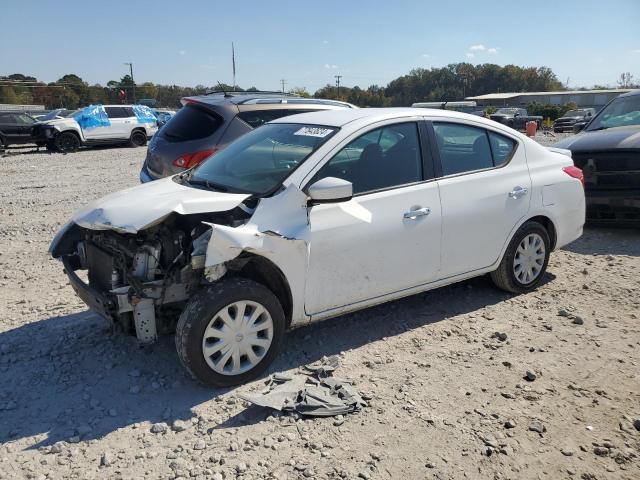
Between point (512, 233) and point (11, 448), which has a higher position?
point (512, 233)

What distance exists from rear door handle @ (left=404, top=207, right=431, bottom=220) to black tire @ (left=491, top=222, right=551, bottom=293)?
114 centimetres

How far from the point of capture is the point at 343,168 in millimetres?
4031

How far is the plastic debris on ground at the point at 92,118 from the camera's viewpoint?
70.2 feet

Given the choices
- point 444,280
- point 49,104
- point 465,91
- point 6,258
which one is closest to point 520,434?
point 444,280

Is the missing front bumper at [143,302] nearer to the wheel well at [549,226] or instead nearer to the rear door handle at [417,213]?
the rear door handle at [417,213]

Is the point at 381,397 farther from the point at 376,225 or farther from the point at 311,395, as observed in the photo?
the point at 376,225

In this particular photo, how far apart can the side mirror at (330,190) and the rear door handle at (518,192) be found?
1835mm

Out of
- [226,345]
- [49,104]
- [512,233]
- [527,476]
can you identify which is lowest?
[527,476]

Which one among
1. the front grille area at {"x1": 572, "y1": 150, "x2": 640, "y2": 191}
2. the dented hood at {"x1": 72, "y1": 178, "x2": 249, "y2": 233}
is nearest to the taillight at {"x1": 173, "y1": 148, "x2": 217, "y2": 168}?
the dented hood at {"x1": 72, "y1": 178, "x2": 249, "y2": 233}

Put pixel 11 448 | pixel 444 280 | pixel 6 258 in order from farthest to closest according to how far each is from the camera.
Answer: pixel 6 258 < pixel 444 280 < pixel 11 448

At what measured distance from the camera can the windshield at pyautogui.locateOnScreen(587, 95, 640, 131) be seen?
8.20m

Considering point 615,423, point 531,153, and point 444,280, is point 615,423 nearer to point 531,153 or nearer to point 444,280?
point 444,280

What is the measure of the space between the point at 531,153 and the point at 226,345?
339 centimetres

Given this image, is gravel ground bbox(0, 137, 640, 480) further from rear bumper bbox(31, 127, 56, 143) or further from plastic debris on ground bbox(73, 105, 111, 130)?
plastic debris on ground bbox(73, 105, 111, 130)
